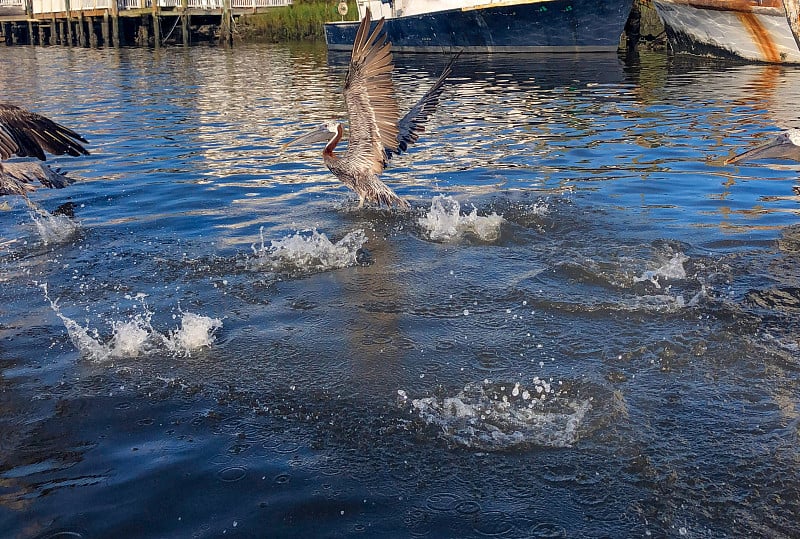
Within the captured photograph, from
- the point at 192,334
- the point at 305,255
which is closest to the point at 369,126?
the point at 305,255

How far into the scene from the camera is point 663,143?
1329 centimetres

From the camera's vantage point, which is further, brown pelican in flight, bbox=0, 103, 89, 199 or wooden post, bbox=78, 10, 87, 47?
wooden post, bbox=78, 10, 87, 47

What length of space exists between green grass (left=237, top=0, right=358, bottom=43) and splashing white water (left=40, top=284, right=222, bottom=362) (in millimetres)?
39592

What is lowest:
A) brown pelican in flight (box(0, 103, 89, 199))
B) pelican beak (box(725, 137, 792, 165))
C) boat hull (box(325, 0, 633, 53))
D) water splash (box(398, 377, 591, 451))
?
water splash (box(398, 377, 591, 451))

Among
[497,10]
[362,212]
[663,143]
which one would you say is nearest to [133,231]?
[362,212]

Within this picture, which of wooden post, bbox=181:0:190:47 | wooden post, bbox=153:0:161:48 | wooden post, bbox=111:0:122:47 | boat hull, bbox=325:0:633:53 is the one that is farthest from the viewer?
wooden post, bbox=181:0:190:47

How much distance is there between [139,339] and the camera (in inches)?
227

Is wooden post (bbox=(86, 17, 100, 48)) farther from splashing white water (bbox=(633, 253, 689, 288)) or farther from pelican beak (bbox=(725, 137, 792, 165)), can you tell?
splashing white water (bbox=(633, 253, 689, 288))

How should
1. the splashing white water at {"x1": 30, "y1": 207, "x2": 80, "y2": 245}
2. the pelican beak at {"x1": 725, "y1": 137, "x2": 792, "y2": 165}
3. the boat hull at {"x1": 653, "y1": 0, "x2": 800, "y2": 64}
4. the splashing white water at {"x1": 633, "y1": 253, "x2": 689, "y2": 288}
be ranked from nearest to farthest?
the splashing white water at {"x1": 633, "y1": 253, "x2": 689, "y2": 288} → the pelican beak at {"x1": 725, "y1": 137, "x2": 792, "y2": 165} → the splashing white water at {"x1": 30, "y1": 207, "x2": 80, "y2": 245} → the boat hull at {"x1": 653, "y1": 0, "x2": 800, "y2": 64}

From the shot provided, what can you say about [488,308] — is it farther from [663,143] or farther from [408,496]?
[663,143]

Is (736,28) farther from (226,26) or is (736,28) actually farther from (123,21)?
(123,21)

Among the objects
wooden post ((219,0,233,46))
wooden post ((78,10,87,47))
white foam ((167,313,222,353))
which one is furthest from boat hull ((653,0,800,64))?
wooden post ((78,10,87,47))

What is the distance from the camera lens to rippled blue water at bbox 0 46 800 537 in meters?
3.96

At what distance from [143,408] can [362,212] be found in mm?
5025
